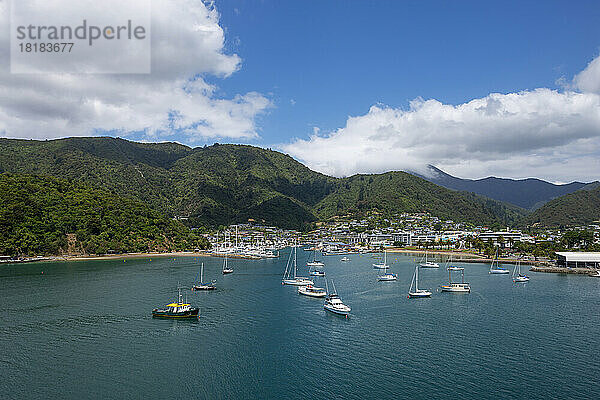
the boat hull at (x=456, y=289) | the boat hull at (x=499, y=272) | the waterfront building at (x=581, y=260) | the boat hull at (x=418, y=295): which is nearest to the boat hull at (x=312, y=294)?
the boat hull at (x=418, y=295)

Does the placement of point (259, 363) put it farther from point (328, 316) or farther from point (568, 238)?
point (568, 238)

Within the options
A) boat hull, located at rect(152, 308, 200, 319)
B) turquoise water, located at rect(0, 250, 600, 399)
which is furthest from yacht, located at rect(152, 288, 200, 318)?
turquoise water, located at rect(0, 250, 600, 399)

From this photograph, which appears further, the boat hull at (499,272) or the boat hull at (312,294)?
the boat hull at (499,272)

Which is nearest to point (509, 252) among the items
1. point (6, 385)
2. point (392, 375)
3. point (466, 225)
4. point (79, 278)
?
point (466, 225)

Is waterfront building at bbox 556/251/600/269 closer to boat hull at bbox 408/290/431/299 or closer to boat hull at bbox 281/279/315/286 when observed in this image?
boat hull at bbox 408/290/431/299

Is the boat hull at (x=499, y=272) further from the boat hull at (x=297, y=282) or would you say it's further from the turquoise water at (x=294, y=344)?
the boat hull at (x=297, y=282)
